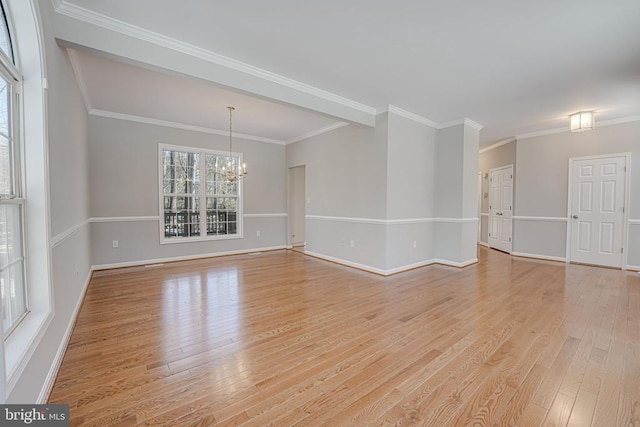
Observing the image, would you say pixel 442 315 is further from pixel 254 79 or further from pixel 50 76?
pixel 50 76

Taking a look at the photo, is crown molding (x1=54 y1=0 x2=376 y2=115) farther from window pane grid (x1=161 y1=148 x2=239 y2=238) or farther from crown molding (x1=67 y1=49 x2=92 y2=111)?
window pane grid (x1=161 y1=148 x2=239 y2=238)

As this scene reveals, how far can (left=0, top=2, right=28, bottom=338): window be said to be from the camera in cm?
146

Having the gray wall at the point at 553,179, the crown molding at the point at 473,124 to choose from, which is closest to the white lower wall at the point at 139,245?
the crown molding at the point at 473,124

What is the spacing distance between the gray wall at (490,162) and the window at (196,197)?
6.13 meters

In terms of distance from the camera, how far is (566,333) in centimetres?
252

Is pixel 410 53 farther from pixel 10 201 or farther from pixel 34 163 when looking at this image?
pixel 10 201

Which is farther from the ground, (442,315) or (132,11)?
(132,11)

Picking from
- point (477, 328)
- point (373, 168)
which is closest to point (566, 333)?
point (477, 328)

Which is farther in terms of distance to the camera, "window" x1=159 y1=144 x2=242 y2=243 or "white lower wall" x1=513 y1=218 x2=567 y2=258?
"white lower wall" x1=513 y1=218 x2=567 y2=258

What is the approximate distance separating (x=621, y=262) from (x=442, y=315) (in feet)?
14.7

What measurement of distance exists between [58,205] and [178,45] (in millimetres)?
1763

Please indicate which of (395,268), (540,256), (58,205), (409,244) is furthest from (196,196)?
(540,256)

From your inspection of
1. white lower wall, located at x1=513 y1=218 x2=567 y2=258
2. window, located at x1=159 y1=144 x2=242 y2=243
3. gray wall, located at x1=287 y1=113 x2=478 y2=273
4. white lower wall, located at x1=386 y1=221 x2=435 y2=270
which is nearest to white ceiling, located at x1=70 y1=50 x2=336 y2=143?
window, located at x1=159 y1=144 x2=242 y2=243

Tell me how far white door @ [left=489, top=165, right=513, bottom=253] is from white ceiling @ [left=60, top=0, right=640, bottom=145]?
2.15 meters
